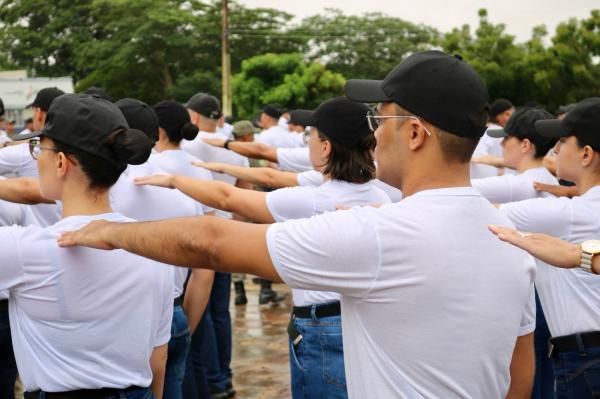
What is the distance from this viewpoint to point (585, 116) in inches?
153

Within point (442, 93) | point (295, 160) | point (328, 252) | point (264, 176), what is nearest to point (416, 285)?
point (328, 252)

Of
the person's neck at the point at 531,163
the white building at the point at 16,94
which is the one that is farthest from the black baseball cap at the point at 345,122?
the white building at the point at 16,94

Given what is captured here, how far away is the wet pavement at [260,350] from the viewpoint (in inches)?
267

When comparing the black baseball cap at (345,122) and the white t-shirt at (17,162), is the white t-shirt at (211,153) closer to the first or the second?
the white t-shirt at (17,162)

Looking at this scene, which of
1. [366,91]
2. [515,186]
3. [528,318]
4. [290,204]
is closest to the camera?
[366,91]

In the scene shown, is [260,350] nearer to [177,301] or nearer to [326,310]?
[177,301]

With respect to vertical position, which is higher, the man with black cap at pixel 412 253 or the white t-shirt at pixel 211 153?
the man with black cap at pixel 412 253

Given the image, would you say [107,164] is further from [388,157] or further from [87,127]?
[388,157]

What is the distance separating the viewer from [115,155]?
2.93 m

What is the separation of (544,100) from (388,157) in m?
29.8

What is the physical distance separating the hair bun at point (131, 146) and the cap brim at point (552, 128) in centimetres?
218

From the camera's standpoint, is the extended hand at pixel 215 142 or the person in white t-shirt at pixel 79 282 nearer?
the person in white t-shirt at pixel 79 282

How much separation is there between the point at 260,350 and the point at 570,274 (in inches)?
181

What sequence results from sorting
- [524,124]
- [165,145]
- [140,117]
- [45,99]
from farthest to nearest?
[45,99] → [165,145] → [524,124] → [140,117]
